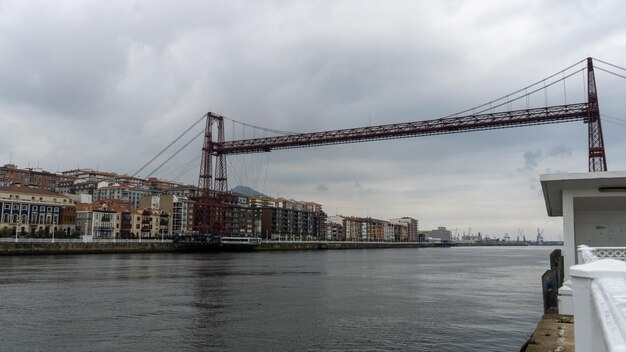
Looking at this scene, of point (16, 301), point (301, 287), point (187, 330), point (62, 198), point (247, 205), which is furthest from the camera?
point (247, 205)

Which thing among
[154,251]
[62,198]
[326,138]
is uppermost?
[326,138]

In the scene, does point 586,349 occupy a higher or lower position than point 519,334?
higher

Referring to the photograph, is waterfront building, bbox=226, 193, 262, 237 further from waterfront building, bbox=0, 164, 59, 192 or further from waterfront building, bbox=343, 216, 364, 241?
waterfront building, bbox=343, 216, 364, 241

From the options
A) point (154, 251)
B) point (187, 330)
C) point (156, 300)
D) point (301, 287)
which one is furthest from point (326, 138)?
point (187, 330)

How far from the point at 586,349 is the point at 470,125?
222 feet

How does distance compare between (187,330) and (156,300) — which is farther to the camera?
(156,300)

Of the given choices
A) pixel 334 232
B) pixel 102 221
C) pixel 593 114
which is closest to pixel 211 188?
pixel 102 221

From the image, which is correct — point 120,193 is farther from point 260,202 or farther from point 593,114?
point 593,114

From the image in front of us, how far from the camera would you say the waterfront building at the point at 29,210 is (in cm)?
7419

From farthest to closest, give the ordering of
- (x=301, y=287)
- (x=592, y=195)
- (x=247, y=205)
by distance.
Result: 1. (x=247, y=205)
2. (x=301, y=287)
3. (x=592, y=195)

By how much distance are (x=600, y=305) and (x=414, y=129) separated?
70398 millimetres

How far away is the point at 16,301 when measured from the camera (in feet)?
64.5

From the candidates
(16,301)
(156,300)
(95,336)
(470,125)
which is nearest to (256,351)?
(95,336)

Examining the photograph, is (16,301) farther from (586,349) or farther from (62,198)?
(62,198)
